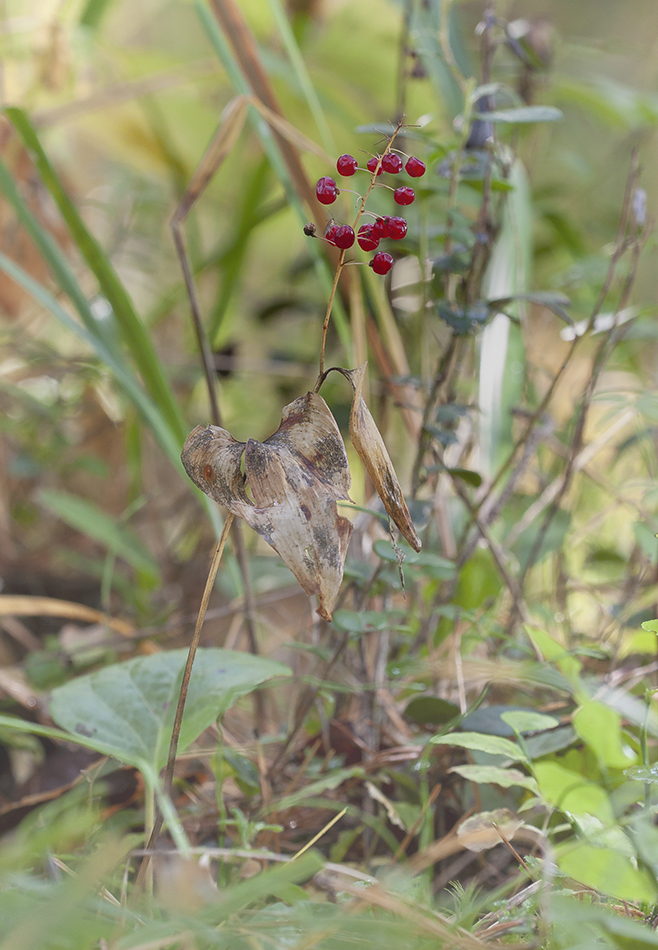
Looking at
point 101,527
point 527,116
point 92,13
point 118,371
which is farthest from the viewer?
point 92,13

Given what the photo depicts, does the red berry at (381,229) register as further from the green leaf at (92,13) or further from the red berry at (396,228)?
the green leaf at (92,13)

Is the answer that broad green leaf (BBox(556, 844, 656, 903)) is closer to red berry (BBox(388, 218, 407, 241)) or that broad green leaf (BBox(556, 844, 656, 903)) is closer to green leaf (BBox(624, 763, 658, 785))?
green leaf (BBox(624, 763, 658, 785))

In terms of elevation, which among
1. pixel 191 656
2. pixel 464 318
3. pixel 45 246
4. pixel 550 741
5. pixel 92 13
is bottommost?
pixel 550 741

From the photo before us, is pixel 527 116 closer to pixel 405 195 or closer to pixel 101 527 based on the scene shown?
pixel 405 195

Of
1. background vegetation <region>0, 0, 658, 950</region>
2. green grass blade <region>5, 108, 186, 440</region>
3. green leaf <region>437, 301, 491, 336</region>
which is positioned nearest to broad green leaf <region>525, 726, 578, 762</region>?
background vegetation <region>0, 0, 658, 950</region>

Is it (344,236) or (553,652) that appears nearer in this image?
(344,236)

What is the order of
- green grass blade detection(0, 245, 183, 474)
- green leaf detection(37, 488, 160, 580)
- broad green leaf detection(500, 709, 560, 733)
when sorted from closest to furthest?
broad green leaf detection(500, 709, 560, 733) → green grass blade detection(0, 245, 183, 474) → green leaf detection(37, 488, 160, 580)

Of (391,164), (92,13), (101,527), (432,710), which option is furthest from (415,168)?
(92,13)

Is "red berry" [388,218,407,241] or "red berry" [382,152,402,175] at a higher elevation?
"red berry" [382,152,402,175]
